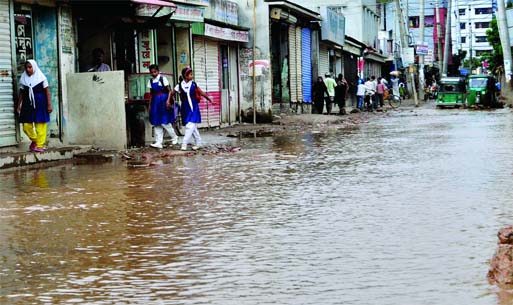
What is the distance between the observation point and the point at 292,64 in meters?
36.7

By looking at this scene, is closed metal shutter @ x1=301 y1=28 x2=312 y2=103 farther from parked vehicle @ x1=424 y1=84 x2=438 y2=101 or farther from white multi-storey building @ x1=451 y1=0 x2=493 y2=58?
white multi-storey building @ x1=451 y1=0 x2=493 y2=58

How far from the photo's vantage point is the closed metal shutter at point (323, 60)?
44594 mm

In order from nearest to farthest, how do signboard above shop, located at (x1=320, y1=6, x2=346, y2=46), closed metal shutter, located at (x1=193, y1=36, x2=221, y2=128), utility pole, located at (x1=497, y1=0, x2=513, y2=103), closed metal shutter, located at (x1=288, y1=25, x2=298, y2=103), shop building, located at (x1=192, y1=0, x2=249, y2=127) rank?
closed metal shutter, located at (x1=193, y1=36, x2=221, y2=128)
shop building, located at (x1=192, y1=0, x2=249, y2=127)
closed metal shutter, located at (x1=288, y1=25, x2=298, y2=103)
utility pole, located at (x1=497, y1=0, x2=513, y2=103)
signboard above shop, located at (x1=320, y1=6, x2=346, y2=46)

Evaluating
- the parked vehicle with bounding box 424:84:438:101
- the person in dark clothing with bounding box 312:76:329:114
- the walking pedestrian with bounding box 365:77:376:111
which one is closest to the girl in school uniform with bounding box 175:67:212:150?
the person in dark clothing with bounding box 312:76:329:114

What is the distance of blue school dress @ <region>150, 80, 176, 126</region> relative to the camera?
57.5 feet

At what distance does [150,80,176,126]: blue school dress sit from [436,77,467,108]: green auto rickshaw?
28937 mm

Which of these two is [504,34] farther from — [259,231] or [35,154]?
[259,231]

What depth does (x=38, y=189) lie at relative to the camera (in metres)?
11.4

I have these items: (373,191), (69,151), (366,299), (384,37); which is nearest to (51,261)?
(366,299)

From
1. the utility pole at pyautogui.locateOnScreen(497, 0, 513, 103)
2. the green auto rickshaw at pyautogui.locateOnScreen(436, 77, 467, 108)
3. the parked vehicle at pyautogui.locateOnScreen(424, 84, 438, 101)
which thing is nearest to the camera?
the utility pole at pyautogui.locateOnScreen(497, 0, 513, 103)

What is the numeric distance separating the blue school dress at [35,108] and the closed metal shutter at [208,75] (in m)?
9.45

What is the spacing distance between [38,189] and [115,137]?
564 centimetres

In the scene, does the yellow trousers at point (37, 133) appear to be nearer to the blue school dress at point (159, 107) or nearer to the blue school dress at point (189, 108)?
the blue school dress at point (159, 107)

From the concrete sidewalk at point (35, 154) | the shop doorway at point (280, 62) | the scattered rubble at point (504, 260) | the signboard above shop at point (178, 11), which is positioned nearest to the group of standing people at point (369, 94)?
the shop doorway at point (280, 62)
